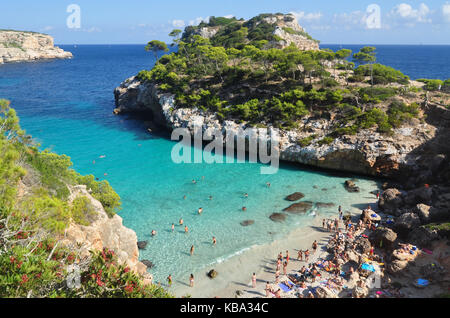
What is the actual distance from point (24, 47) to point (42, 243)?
208203 millimetres

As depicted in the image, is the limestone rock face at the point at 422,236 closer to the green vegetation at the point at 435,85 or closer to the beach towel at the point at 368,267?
the beach towel at the point at 368,267

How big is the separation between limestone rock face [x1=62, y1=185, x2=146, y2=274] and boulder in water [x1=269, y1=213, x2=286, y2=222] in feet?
40.6

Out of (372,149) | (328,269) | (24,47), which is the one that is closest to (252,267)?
(328,269)

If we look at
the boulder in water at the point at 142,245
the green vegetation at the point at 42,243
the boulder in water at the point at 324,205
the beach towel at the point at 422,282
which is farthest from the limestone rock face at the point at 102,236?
the boulder in water at the point at 324,205

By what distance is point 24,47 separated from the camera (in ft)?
563

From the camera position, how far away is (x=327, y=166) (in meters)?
35.6

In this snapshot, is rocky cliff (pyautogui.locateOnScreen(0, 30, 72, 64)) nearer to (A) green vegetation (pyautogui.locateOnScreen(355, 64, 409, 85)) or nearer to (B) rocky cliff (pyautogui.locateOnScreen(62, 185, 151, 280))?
(A) green vegetation (pyautogui.locateOnScreen(355, 64, 409, 85))

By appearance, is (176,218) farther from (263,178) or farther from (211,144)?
(211,144)

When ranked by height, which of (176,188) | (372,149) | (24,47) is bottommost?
(176,188)

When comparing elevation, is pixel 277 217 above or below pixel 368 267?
above

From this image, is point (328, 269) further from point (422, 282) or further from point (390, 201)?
point (390, 201)

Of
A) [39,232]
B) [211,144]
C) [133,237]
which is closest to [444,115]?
[211,144]

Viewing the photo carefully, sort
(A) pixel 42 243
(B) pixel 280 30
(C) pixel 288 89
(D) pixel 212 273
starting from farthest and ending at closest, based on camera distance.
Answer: (B) pixel 280 30
(C) pixel 288 89
(D) pixel 212 273
(A) pixel 42 243

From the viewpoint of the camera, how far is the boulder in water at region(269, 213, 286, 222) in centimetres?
2608
